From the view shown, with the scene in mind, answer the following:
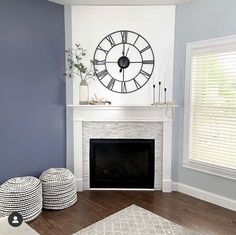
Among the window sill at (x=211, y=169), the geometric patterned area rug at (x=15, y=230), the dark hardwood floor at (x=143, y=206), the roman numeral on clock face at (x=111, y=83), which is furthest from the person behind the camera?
the roman numeral on clock face at (x=111, y=83)

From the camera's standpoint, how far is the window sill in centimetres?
272

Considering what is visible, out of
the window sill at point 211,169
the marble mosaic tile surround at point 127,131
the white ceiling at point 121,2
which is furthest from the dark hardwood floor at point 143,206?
the white ceiling at point 121,2

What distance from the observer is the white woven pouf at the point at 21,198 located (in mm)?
2346

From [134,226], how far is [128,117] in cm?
139

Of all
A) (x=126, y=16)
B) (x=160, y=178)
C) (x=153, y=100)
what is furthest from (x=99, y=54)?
(x=160, y=178)

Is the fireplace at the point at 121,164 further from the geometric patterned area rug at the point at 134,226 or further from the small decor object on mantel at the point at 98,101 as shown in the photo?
the geometric patterned area rug at the point at 134,226

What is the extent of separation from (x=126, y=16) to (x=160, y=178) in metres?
2.34

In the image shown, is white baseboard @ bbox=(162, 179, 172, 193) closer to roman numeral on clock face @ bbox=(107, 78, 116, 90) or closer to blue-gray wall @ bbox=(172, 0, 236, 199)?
blue-gray wall @ bbox=(172, 0, 236, 199)

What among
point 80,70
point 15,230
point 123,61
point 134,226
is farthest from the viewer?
point 123,61

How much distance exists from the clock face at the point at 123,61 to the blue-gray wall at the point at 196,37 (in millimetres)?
432

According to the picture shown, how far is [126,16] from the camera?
3.11 m

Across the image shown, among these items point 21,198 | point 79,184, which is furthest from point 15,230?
point 79,184

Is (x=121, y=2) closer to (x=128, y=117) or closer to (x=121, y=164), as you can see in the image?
(x=128, y=117)

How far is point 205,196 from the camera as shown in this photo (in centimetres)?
298
